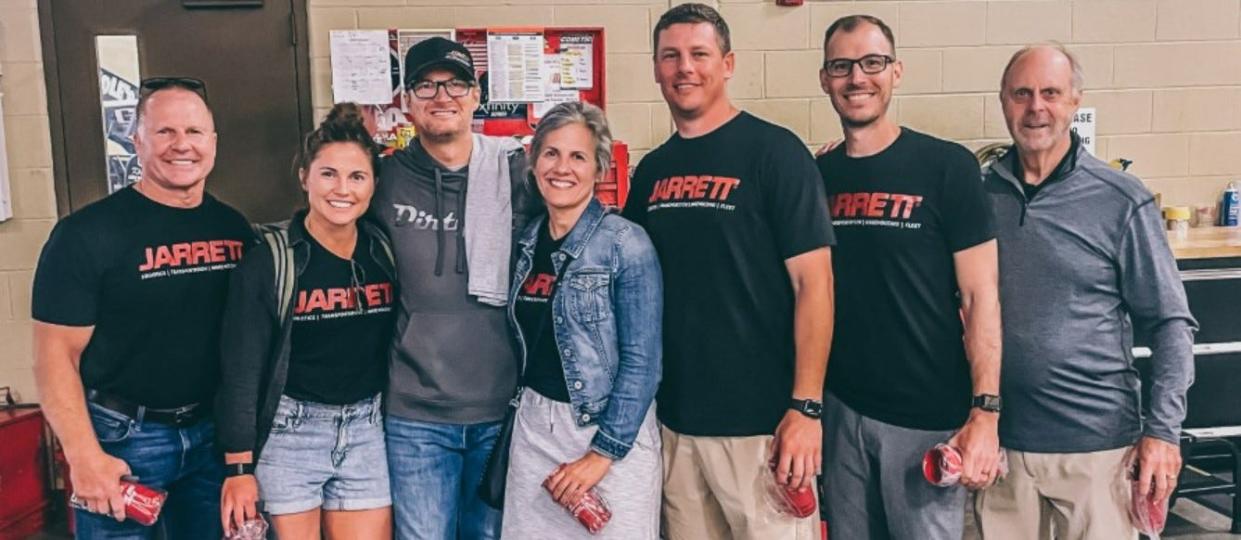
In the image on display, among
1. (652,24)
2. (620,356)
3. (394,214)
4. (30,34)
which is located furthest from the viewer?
(652,24)

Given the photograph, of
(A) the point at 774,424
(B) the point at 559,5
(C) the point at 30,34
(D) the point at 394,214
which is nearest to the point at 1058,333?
(A) the point at 774,424

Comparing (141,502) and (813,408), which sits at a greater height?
(813,408)

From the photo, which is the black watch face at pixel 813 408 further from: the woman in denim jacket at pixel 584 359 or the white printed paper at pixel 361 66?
the white printed paper at pixel 361 66

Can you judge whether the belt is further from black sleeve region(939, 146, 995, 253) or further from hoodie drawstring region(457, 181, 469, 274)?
black sleeve region(939, 146, 995, 253)

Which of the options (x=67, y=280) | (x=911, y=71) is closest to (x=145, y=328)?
(x=67, y=280)

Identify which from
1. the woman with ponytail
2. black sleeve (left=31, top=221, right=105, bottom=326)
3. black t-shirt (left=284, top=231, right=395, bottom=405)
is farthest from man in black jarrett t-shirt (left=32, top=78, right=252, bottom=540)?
black t-shirt (left=284, top=231, right=395, bottom=405)

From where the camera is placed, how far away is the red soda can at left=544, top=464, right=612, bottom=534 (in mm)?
1827

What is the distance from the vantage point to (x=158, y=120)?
1.98m

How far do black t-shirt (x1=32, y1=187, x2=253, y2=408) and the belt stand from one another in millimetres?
13

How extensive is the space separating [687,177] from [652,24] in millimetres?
1946

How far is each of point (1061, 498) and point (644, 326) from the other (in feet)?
3.54

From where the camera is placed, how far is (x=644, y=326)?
1.87 meters

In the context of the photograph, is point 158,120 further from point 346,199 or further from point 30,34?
point 30,34

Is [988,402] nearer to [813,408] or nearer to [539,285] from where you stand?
[813,408]
